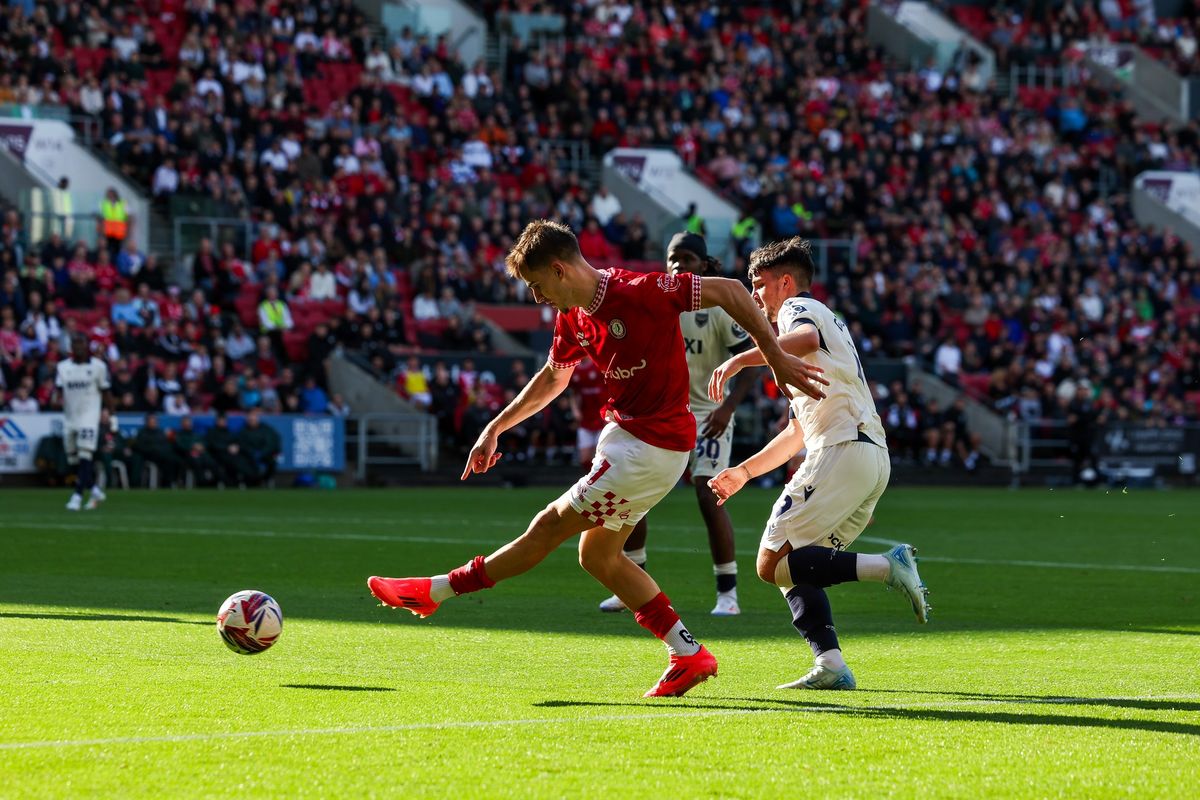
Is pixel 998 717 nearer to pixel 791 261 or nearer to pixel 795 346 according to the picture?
pixel 795 346

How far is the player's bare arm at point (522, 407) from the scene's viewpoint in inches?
336

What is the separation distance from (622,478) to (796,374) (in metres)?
0.89

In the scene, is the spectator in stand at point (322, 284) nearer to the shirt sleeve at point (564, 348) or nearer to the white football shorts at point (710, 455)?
the white football shorts at point (710, 455)

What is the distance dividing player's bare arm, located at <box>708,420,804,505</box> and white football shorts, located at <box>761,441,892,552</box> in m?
0.29

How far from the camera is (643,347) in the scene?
789 cm

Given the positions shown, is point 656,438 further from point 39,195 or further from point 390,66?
point 390,66

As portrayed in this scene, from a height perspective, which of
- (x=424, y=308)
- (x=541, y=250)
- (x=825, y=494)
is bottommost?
(x=825, y=494)

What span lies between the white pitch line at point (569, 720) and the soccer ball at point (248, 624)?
6.42 feet

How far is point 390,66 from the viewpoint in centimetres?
A: 4078

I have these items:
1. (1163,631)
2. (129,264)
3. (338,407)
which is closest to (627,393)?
(1163,631)

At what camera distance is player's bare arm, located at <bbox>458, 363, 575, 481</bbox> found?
28.0 ft

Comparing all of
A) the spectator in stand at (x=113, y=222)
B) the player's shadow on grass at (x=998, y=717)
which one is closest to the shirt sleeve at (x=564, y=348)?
the player's shadow on grass at (x=998, y=717)

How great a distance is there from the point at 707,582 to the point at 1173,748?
795cm

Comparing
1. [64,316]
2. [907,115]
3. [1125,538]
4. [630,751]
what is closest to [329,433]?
[64,316]
